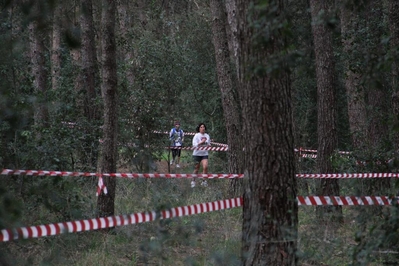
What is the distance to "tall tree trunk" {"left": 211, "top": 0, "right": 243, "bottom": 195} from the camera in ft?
42.8

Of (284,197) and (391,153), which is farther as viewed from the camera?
(391,153)

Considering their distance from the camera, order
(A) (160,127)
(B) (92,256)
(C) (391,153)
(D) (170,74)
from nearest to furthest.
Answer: (B) (92,256) → (C) (391,153) → (A) (160,127) → (D) (170,74)

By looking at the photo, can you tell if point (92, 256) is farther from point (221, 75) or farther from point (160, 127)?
point (160, 127)

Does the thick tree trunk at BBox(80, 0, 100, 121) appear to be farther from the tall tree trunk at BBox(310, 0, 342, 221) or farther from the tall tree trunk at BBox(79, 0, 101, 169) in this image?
the tall tree trunk at BBox(310, 0, 342, 221)

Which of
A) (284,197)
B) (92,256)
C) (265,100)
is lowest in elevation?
(92,256)

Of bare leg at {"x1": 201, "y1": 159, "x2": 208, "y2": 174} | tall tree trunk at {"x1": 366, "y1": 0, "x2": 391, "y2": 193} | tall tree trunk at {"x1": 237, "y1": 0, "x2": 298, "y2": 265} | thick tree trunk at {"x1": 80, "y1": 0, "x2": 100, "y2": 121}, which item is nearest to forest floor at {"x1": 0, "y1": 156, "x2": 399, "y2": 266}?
tall tree trunk at {"x1": 237, "y1": 0, "x2": 298, "y2": 265}

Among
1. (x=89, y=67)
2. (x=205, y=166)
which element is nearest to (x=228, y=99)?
(x=205, y=166)

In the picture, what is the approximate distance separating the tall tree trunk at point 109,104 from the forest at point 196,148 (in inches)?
0.7

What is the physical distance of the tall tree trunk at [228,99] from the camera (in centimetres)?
1305

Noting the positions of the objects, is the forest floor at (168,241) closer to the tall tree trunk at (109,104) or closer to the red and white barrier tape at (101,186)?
the tall tree trunk at (109,104)

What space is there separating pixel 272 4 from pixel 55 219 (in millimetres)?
5158

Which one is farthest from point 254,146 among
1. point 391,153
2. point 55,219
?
point 391,153

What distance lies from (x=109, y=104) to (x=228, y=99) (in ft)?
12.1

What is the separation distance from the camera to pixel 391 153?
35.8 ft
